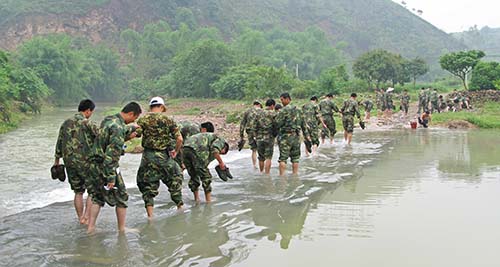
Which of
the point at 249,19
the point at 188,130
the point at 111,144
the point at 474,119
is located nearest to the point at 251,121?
the point at 188,130

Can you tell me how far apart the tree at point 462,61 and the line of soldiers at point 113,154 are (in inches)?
1301

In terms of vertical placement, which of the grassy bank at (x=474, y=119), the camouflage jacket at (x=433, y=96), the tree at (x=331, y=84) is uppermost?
the tree at (x=331, y=84)

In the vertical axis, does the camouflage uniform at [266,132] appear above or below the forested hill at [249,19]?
below

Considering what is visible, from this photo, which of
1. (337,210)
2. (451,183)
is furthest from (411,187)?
(337,210)

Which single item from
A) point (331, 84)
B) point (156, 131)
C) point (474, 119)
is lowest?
point (474, 119)

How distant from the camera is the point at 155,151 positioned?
685 centimetres

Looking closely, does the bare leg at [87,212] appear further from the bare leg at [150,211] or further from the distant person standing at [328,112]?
the distant person standing at [328,112]

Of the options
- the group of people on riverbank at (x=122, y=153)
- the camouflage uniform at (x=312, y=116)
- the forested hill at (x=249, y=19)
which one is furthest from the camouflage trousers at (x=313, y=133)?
the forested hill at (x=249, y=19)

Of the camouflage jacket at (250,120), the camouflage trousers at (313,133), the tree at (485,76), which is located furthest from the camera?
the tree at (485,76)

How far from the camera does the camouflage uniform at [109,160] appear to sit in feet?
20.0

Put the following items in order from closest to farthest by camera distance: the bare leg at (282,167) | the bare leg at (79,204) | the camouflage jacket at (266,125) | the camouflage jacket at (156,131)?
the camouflage jacket at (156,131), the bare leg at (79,204), the bare leg at (282,167), the camouflage jacket at (266,125)

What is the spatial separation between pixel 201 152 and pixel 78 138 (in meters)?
1.87

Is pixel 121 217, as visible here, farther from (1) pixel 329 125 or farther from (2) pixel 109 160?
(1) pixel 329 125

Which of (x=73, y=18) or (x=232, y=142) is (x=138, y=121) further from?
(x=73, y=18)
